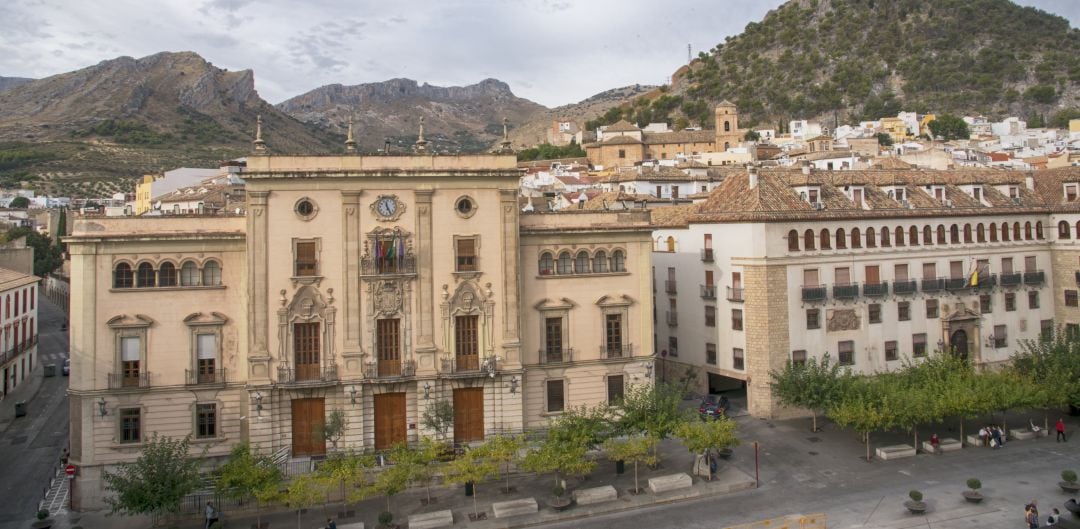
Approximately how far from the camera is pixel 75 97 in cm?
17175

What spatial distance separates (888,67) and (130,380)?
163 m

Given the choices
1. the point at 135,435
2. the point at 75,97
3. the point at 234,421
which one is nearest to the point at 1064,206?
the point at 234,421

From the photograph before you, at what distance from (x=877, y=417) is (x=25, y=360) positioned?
4982 centimetres

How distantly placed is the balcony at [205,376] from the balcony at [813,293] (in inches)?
1050

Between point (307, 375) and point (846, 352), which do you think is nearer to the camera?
point (307, 375)

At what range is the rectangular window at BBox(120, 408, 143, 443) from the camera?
29.3 metres

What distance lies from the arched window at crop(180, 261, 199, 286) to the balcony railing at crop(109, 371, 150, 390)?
3.71m

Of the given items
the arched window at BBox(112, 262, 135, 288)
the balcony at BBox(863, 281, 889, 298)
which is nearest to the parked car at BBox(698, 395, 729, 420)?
the balcony at BBox(863, 281, 889, 298)

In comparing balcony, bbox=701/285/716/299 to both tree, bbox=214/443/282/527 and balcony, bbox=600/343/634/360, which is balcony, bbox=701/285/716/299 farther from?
tree, bbox=214/443/282/527

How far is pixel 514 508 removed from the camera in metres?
26.9

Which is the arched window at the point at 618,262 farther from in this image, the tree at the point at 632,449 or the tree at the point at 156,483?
the tree at the point at 156,483

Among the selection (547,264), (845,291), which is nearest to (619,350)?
(547,264)

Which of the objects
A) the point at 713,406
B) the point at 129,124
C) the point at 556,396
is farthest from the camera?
the point at 129,124

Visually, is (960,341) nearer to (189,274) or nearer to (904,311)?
(904,311)
